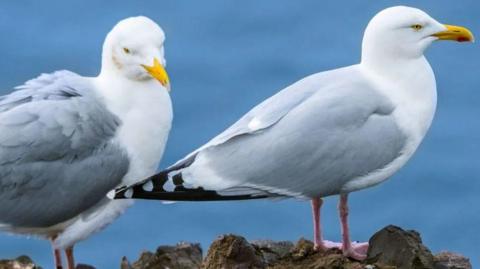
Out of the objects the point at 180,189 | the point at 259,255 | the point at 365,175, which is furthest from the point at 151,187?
the point at 365,175

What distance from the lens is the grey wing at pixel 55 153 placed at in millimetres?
6504

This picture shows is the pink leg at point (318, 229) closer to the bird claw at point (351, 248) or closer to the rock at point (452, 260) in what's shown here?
the bird claw at point (351, 248)

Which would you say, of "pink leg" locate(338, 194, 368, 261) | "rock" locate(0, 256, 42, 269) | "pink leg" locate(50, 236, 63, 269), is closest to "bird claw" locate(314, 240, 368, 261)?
"pink leg" locate(338, 194, 368, 261)

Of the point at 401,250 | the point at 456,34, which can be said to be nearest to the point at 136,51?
the point at 456,34

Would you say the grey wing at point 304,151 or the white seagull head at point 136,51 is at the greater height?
the white seagull head at point 136,51

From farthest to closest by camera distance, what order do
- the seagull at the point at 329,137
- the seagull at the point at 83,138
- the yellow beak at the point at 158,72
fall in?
1. the seagull at the point at 83,138
2. the yellow beak at the point at 158,72
3. the seagull at the point at 329,137

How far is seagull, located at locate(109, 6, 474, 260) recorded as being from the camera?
605 cm

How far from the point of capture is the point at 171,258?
612 centimetres

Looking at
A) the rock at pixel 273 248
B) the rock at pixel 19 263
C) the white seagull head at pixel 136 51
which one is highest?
the white seagull head at pixel 136 51

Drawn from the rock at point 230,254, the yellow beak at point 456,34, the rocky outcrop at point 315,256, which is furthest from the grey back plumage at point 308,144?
the yellow beak at point 456,34

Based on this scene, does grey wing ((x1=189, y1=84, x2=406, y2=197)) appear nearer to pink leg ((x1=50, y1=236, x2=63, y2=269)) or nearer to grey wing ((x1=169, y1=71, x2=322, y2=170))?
grey wing ((x1=169, y1=71, x2=322, y2=170))

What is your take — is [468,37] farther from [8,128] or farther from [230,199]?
[8,128]

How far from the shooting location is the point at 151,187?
5969mm

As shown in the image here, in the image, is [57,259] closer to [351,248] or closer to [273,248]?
[273,248]
